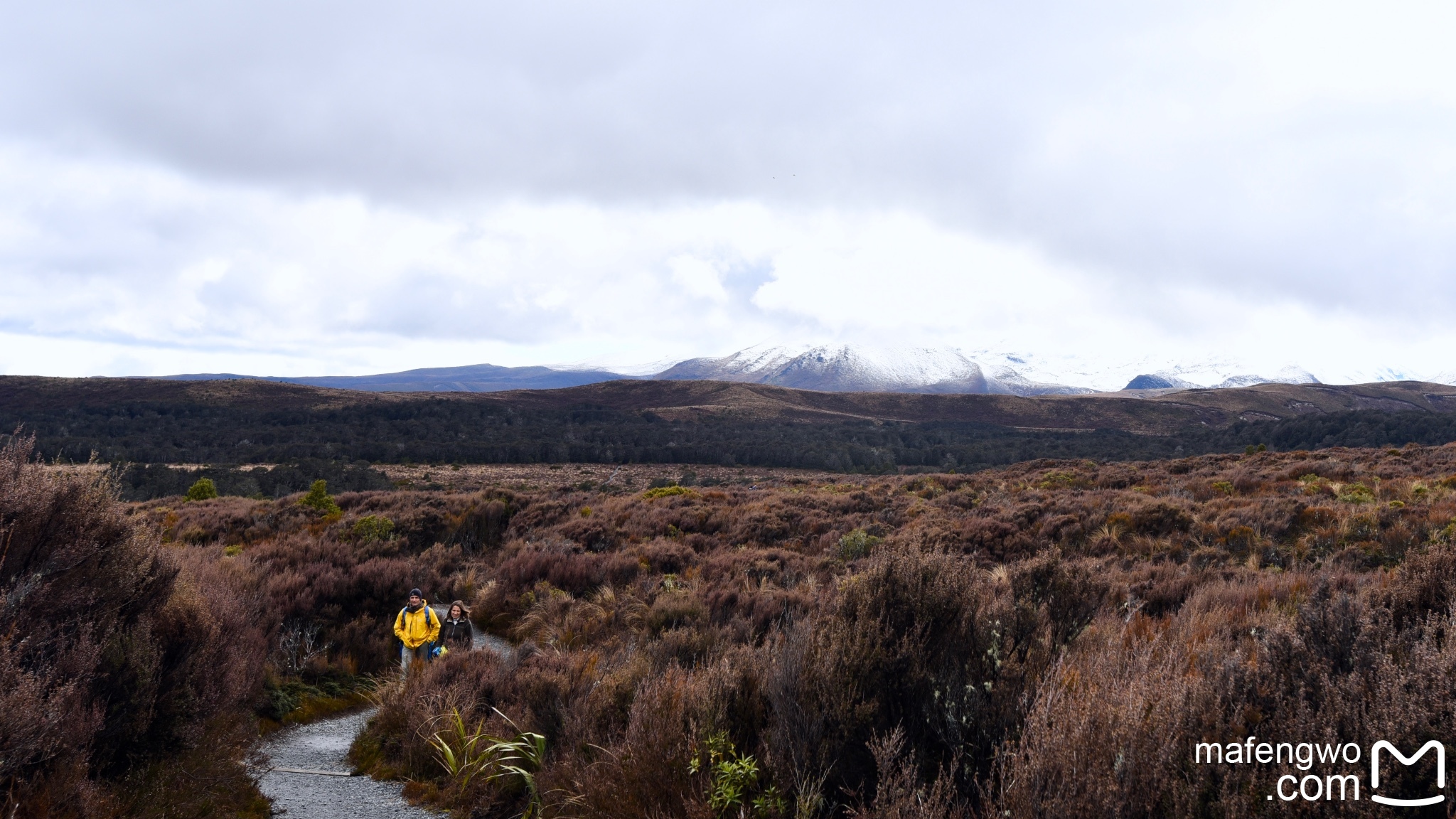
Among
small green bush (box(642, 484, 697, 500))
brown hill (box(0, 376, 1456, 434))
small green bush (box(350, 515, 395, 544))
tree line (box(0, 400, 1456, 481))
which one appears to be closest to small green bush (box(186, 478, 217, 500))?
tree line (box(0, 400, 1456, 481))

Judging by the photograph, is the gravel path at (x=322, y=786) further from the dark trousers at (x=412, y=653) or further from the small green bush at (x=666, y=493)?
the small green bush at (x=666, y=493)

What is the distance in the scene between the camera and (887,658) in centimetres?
377

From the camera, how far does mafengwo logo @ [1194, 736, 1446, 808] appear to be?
211 centimetres

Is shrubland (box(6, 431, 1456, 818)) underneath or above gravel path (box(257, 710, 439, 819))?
above

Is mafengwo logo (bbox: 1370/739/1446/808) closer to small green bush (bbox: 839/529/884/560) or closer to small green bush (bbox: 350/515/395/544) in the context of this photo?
small green bush (bbox: 839/529/884/560)

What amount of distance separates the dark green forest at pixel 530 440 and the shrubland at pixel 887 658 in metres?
24.0

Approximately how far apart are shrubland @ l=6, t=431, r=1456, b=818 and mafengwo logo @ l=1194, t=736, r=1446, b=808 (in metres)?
0.05

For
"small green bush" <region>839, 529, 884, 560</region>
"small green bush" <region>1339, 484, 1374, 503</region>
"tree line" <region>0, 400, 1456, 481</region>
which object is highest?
"small green bush" <region>1339, 484, 1374, 503</region>

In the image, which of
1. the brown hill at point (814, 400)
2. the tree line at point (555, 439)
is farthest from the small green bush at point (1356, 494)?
the brown hill at point (814, 400)

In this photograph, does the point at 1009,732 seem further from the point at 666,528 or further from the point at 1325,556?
the point at 666,528

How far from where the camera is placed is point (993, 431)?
7006 cm

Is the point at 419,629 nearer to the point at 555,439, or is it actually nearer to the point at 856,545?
the point at 856,545

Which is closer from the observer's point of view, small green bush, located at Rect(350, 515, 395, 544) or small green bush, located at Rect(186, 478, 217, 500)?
small green bush, located at Rect(350, 515, 395, 544)

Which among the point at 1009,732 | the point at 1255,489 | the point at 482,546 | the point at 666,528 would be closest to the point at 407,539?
the point at 482,546
